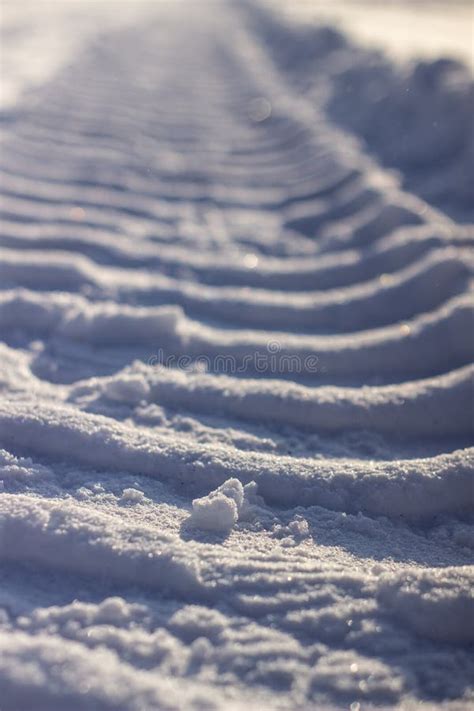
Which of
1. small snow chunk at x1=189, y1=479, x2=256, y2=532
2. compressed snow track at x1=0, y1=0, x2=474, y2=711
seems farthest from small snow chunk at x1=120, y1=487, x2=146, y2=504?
small snow chunk at x1=189, y1=479, x2=256, y2=532

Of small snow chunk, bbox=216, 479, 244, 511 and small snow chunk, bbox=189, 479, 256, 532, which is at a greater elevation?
small snow chunk, bbox=216, 479, 244, 511

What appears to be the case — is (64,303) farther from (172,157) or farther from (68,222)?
(172,157)

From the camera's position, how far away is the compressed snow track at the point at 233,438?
1255 mm

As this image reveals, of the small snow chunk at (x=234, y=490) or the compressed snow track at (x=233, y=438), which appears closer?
the compressed snow track at (x=233, y=438)

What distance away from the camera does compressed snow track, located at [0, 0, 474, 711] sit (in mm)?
1255

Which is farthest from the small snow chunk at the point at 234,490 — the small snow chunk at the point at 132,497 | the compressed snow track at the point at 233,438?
the small snow chunk at the point at 132,497

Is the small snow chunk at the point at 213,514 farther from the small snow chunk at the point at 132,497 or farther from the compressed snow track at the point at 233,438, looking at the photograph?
the small snow chunk at the point at 132,497

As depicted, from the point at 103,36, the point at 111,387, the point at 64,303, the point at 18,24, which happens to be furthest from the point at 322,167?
the point at 18,24

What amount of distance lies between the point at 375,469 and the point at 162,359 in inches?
31.2

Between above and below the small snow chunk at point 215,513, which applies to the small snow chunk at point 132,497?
above

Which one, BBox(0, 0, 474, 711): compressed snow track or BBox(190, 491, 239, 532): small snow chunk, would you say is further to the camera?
BBox(190, 491, 239, 532): small snow chunk

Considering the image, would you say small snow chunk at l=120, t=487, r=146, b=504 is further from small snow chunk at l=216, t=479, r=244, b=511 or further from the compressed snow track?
small snow chunk at l=216, t=479, r=244, b=511

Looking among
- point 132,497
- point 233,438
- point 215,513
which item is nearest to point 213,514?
point 215,513

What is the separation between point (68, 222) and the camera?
308cm
